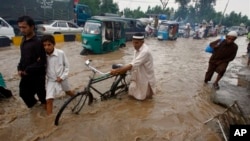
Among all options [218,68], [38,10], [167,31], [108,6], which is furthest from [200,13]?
[218,68]

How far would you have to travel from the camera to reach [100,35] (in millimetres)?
10984

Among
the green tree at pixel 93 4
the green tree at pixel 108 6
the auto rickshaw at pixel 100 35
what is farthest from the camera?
the green tree at pixel 108 6

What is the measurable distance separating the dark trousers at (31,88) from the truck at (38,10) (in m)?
12.9

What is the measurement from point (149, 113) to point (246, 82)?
415 centimetres

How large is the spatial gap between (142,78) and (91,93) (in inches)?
44.6

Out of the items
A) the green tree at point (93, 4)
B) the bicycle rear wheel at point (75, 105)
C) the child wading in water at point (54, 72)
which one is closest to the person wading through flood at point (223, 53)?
the bicycle rear wheel at point (75, 105)

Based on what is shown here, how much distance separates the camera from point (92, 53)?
11570mm

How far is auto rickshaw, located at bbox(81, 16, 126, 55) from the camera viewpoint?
10.9 m

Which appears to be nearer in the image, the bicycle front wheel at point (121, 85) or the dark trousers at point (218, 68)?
the bicycle front wheel at point (121, 85)

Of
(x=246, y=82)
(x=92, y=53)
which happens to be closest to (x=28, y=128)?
(x=246, y=82)

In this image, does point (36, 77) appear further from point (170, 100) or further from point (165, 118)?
point (170, 100)

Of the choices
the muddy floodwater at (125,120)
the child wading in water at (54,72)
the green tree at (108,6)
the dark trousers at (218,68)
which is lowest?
the muddy floodwater at (125,120)

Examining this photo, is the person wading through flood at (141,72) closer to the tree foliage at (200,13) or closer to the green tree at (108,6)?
the green tree at (108,6)

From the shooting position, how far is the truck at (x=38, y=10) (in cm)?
1491
